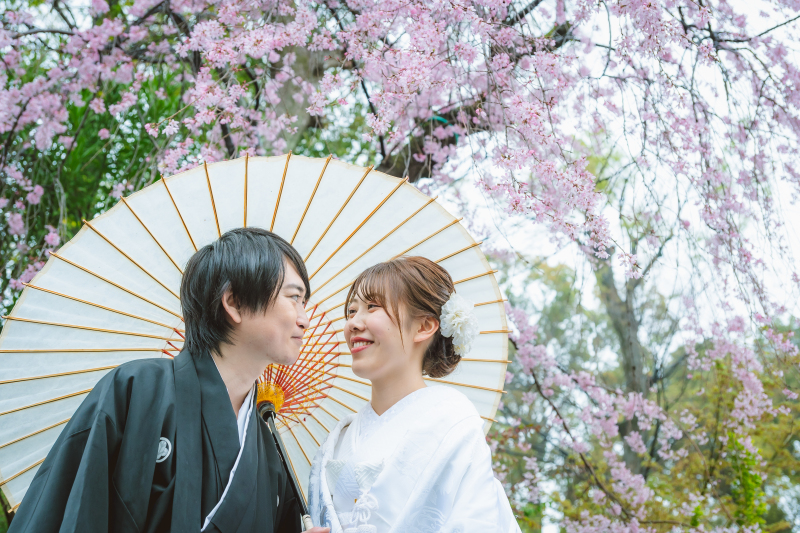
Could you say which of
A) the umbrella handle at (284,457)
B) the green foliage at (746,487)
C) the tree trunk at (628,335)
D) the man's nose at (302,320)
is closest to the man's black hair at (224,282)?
the man's nose at (302,320)

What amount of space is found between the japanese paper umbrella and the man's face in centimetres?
22

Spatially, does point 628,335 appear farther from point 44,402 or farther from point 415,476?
point 44,402

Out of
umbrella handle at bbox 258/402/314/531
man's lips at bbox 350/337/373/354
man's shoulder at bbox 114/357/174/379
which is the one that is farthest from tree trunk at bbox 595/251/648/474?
man's shoulder at bbox 114/357/174/379

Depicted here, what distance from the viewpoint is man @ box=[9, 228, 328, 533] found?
1468mm

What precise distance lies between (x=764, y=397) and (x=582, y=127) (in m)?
3.50

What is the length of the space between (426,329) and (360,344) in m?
0.25

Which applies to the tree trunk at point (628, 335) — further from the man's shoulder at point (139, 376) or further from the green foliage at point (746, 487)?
the man's shoulder at point (139, 376)

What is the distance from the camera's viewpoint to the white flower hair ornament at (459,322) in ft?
6.40

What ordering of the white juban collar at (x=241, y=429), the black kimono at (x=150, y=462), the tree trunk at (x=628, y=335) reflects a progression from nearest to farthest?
the black kimono at (x=150, y=462)
the white juban collar at (x=241, y=429)
the tree trunk at (x=628, y=335)

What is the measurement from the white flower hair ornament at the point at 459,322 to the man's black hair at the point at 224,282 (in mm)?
563

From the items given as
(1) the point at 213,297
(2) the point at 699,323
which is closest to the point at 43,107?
(1) the point at 213,297

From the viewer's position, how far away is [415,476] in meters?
1.72

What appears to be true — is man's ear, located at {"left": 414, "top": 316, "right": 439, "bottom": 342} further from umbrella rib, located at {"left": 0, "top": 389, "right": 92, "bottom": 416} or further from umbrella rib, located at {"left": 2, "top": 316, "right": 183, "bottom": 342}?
umbrella rib, located at {"left": 0, "top": 389, "right": 92, "bottom": 416}

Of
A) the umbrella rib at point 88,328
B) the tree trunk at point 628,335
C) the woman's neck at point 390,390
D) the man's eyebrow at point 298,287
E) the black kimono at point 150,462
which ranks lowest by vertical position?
the black kimono at point 150,462
